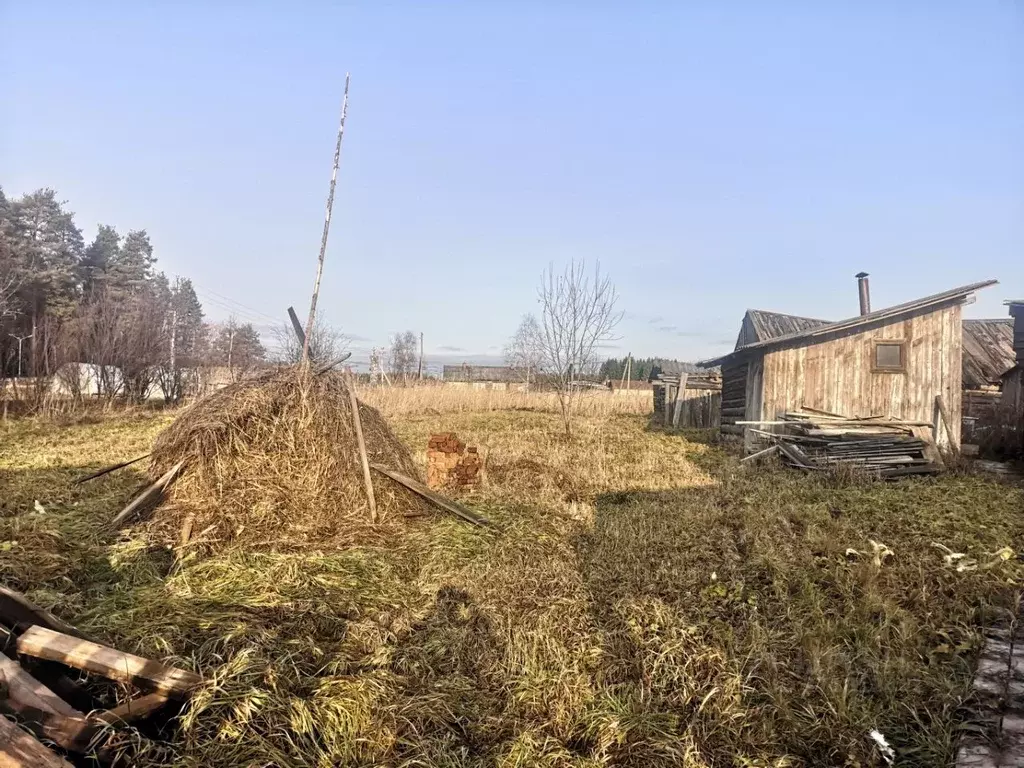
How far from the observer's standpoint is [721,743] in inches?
105

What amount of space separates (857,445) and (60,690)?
12277 mm

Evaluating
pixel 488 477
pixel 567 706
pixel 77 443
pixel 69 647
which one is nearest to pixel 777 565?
pixel 567 706

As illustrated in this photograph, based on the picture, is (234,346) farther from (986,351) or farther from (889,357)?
(986,351)

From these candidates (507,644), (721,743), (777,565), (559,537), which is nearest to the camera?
(721,743)

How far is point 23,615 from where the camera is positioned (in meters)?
2.99

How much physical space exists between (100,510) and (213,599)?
10.2ft

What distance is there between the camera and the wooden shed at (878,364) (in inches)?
486

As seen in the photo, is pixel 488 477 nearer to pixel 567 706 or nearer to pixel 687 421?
pixel 567 706

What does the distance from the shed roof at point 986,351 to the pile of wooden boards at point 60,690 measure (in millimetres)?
24587

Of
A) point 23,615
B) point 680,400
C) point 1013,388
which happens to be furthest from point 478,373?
point 23,615

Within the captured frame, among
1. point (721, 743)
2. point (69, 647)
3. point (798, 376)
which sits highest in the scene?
point (798, 376)

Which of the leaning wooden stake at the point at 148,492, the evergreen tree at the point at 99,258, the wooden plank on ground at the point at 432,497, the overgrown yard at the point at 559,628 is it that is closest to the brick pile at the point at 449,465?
the overgrown yard at the point at 559,628

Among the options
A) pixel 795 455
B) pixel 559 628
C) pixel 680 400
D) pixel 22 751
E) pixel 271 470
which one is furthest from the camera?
pixel 680 400

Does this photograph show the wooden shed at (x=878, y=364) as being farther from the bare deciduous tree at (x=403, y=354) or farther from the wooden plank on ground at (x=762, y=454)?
the bare deciduous tree at (x=403, y=354)
